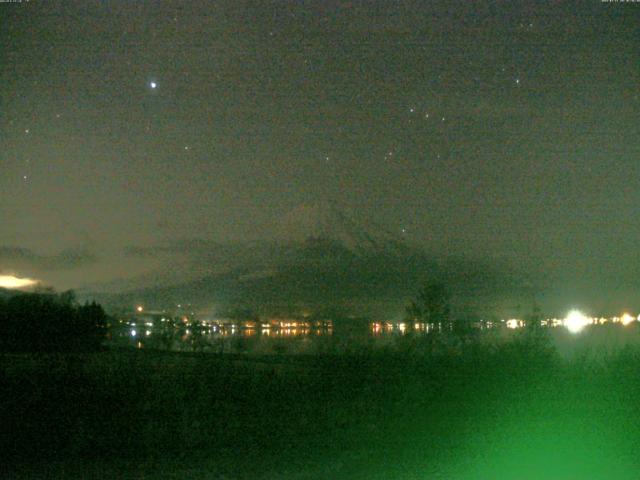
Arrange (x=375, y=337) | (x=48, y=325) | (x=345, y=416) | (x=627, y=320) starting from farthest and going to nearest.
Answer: (x=48, y=325), (x=627, y=320), (x=375, y=337), (x=345, y=416)

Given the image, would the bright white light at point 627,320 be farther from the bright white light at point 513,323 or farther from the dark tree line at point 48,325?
the dark tree line at point 48,325

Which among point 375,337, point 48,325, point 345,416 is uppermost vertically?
point 48,325

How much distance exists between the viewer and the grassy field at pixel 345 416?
1191 centimetres

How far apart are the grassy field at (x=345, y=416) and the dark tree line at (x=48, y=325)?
23.9 m

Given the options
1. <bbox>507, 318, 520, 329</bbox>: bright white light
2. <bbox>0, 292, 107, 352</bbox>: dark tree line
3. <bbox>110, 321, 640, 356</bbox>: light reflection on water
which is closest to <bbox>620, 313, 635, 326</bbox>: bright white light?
<bbox>110, 321, 640, 356</bbox>: light reflection on water

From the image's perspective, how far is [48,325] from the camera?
44281 mm

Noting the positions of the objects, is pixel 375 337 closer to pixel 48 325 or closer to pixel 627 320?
pixel 627 320

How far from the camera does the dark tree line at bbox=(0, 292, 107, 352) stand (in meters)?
41.6

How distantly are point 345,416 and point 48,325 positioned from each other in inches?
1296

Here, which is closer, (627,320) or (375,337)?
(375,337)

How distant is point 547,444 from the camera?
13727 mm

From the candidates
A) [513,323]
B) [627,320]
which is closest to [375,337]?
[513,323]

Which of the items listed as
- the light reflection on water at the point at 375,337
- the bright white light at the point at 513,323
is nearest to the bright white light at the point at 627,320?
the light reflection on water at the point at 375,337

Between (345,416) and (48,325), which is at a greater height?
(48,325)
